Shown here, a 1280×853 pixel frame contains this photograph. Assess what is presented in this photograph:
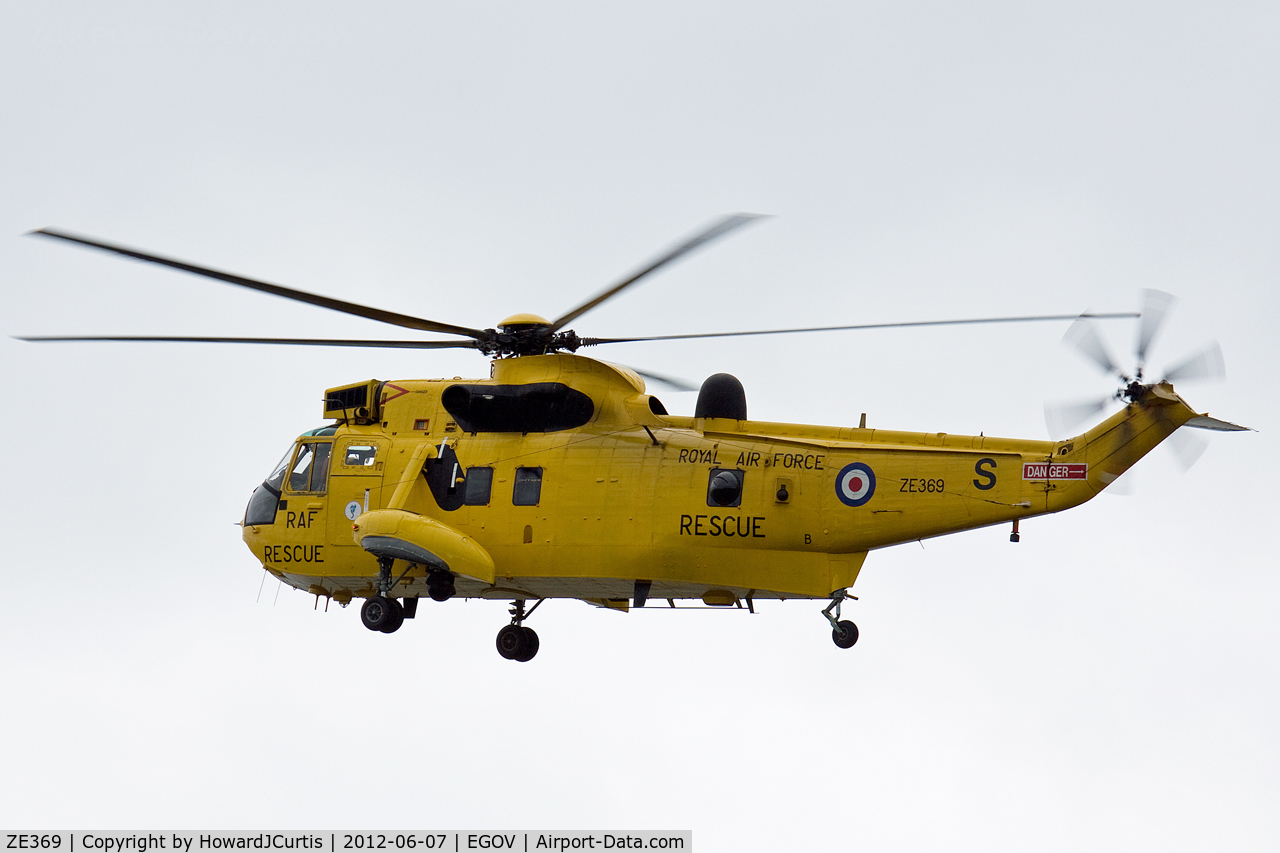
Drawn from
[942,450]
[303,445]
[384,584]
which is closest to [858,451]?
[942,450]

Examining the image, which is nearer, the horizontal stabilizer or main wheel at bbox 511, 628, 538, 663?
the horizontal stabilizer

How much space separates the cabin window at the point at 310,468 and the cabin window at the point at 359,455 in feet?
1.17

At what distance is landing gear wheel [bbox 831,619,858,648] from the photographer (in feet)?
75.1

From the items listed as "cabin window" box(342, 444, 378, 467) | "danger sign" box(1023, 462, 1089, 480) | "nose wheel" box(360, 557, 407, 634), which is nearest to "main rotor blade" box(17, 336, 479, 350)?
"cabin window" box(342, 444, 378, 467)

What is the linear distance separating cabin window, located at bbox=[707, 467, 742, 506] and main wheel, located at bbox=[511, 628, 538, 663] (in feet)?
17.0

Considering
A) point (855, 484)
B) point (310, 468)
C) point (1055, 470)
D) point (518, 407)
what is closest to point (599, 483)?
point (518, 407)

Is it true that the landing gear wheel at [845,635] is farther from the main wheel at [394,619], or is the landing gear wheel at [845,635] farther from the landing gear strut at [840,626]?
the main wheel at [394,619]

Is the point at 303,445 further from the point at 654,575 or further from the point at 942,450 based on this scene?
the point at 942,450

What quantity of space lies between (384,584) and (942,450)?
8894 mm

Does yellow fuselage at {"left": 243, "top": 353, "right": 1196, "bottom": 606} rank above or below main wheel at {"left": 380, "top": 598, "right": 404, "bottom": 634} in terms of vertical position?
above

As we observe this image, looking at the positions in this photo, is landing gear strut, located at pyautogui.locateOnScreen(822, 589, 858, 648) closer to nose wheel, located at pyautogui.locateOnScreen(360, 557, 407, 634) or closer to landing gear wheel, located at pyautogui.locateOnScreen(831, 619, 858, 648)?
landing gear wheel, located at pyautogui.locateOnScreen(831, 619, 858, 648)

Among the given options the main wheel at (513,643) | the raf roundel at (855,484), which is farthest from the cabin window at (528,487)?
the raf roundel at (855,484)

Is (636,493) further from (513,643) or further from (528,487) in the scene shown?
(513,643)

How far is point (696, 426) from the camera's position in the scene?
24.8 m
